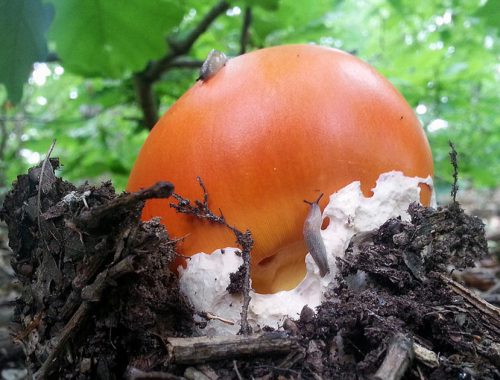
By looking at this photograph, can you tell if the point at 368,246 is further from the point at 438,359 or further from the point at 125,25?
the point at 125,25

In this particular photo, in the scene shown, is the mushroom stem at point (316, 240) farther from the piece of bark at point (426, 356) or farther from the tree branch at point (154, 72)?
the tree branch at point (154, 72)

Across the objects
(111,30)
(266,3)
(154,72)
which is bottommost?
(154,72)

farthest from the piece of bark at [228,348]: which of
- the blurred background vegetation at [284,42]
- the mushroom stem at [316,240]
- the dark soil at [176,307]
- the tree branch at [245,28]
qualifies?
the tree branch at [245,28]

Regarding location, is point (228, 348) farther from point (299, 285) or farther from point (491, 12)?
point (491, 12)

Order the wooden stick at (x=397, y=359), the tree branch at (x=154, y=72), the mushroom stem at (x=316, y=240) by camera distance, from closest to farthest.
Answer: the wooden stick at (x=397, y=359) < the mushroom stem at (x=316, y=240) < the tree branch at (x=154, y=72)

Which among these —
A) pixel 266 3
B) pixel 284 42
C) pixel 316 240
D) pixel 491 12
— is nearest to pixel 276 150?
pixel 316 240

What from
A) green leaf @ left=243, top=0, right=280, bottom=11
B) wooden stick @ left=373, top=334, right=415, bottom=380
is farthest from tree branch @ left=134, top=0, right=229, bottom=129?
wooden stick @ left=373, top=334, right=415, bottom=380
